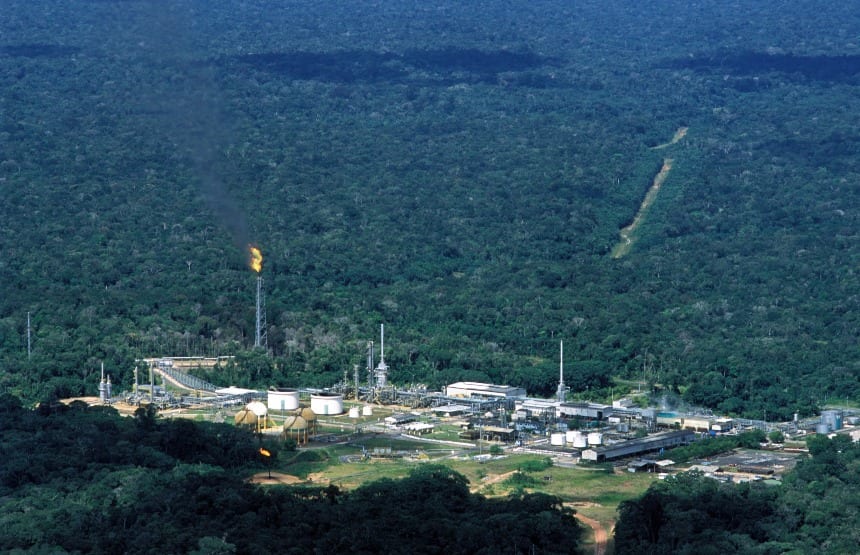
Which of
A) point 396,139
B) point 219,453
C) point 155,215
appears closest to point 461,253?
point 155,215

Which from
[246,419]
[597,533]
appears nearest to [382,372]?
[246,419]

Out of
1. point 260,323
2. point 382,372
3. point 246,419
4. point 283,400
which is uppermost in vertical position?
point 260,323

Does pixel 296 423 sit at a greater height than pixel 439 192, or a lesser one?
lesser

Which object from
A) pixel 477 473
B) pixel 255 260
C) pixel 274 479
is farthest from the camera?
pixel 255 260

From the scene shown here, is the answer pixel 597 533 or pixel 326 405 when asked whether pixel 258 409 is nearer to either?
pixel 326 405

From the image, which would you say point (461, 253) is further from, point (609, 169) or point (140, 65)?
point (140, 65)

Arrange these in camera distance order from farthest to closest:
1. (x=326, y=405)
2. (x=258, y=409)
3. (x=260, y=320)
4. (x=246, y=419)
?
1. (x=260, y=320)
2. (x=326, y=405)
3. (x=258, y=409)
4. (x=246, y=419)

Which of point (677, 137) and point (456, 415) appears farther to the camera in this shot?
point (677, 137)
